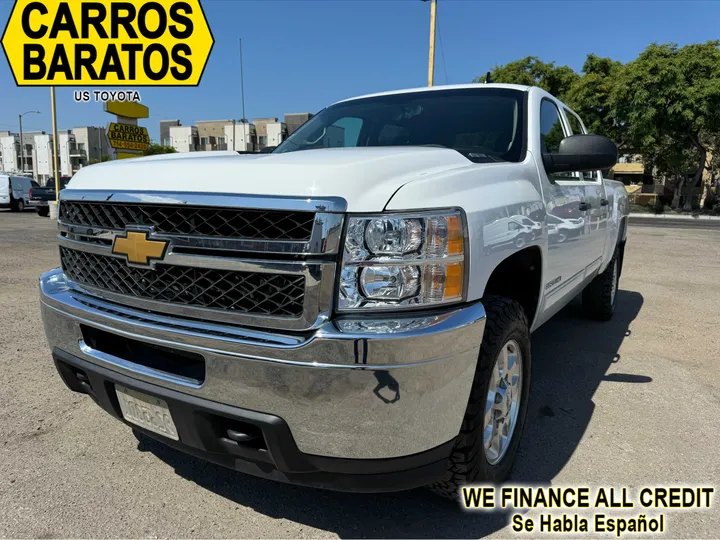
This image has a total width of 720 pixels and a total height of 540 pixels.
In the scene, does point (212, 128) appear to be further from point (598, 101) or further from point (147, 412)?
point (147, 412)

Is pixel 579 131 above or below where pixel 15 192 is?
above

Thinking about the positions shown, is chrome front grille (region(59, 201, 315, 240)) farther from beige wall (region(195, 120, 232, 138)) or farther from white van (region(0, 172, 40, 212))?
beige wall (region(195, 120, 232, 138))

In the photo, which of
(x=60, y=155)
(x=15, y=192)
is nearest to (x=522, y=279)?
(x=15, y=192)

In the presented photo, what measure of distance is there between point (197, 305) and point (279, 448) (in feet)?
1.87

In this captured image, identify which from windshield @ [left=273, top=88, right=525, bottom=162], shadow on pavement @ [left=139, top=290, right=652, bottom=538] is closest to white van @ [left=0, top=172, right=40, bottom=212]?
windshield @ [left=273, top=88, right=525, bottom=162]

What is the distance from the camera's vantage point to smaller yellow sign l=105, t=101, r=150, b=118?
600 inches

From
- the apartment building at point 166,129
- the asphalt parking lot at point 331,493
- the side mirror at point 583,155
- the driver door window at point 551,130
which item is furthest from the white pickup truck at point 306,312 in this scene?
the apartment building at point 166,129

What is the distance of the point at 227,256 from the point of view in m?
1.78

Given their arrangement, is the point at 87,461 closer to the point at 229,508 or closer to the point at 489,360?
the point at 229,508

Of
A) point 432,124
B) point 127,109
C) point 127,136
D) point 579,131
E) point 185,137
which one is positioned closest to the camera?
point 432,124

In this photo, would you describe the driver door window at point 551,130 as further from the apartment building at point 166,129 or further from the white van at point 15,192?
the apartment building at point 166,129

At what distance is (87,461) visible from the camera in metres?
2.57

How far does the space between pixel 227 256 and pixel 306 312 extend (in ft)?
1.15

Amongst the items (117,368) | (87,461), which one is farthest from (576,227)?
(87,461)
